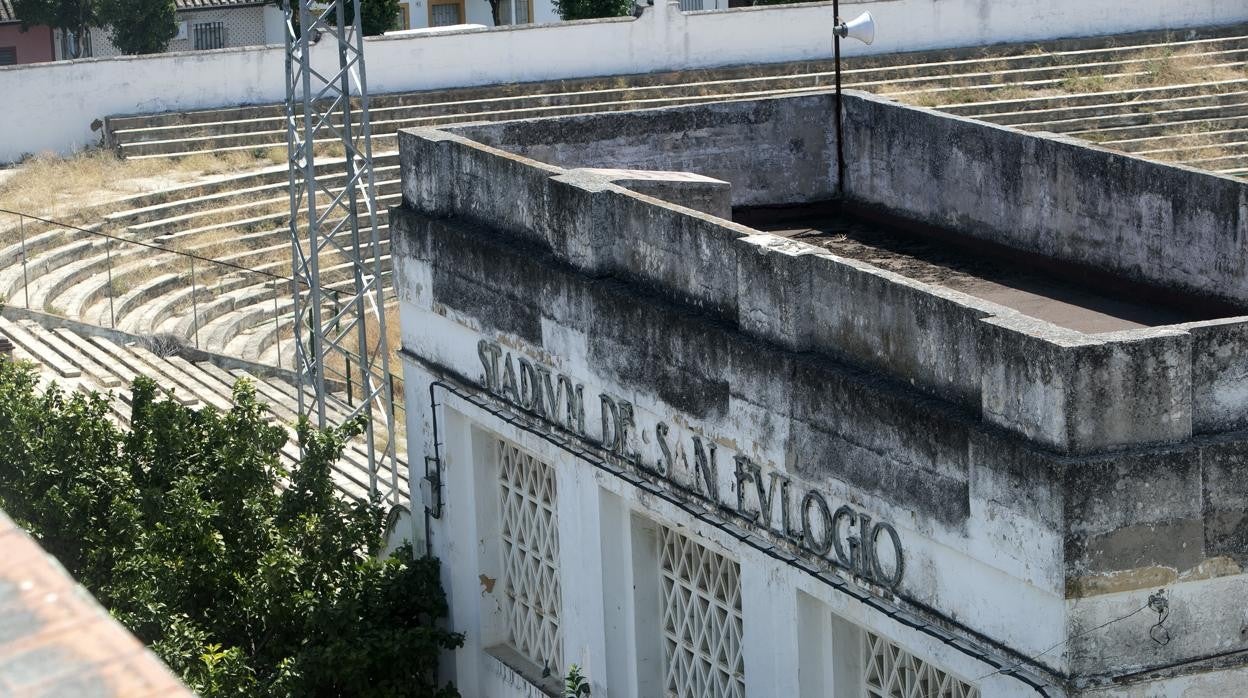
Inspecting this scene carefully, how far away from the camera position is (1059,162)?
11.9 meters

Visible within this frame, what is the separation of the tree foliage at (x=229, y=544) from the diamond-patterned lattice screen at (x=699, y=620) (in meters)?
2.52

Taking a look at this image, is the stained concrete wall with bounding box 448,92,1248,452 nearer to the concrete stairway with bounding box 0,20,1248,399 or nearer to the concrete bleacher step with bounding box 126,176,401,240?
the concrete stairway with bounding box 0,20,1248,399

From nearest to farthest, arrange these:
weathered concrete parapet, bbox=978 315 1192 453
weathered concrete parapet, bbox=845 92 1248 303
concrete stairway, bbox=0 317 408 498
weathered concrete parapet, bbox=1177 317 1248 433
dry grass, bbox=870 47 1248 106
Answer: weathered concrete parapet, bbox=978 315 1192 453
weathered concrete parapet, bbox=1177 317 1248 433
weathered concrete parapet, bbox=845 92 1248 303
concrete stairway, bbox=0 317 408 498
dry grass, bbox=870 47 1248 106

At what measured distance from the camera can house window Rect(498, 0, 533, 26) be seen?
49562mm

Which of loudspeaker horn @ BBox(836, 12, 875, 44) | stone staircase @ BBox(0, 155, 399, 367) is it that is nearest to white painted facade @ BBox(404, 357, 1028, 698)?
loudspeaker horn @ BBox(836, 12, 875, 44)

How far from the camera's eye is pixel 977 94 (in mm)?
34094

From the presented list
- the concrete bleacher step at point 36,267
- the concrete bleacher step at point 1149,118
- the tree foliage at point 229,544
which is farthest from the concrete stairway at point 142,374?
the concrete bleacher step at point 1149,118

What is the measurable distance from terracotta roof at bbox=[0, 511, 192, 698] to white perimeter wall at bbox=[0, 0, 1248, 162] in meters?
29.1

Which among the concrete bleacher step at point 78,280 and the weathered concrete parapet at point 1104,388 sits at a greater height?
the weathered concrete parapet at point 1104,388

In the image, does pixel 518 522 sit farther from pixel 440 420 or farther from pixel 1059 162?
pixel 1059 162

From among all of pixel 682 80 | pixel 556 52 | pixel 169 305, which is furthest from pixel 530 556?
pixel 682 80

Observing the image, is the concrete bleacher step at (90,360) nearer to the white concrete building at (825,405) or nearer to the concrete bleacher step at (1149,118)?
the white concrete building at (825,405)

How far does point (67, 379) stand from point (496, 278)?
961 centimetres

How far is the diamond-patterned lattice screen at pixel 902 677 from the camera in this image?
9.09m
